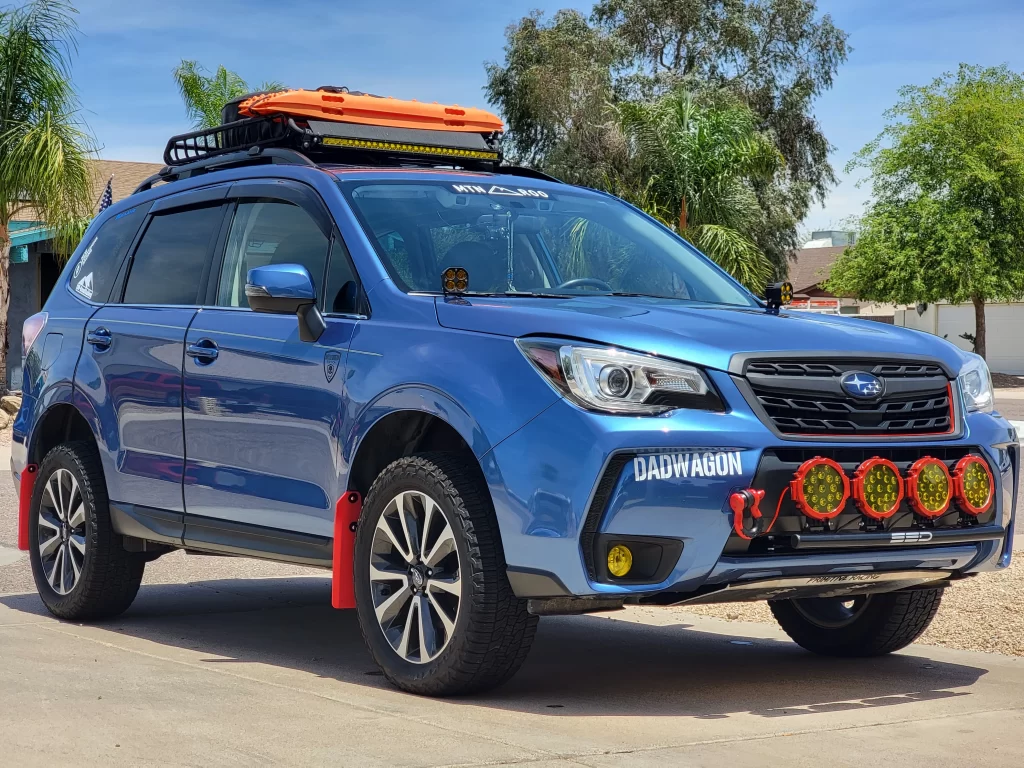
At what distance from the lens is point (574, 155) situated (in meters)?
43.0

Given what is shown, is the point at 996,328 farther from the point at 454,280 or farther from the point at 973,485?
the point at 454,280

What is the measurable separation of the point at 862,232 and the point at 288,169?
1612 inches

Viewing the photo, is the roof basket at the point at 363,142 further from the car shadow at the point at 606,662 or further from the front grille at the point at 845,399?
the front grille at the point at 845,399

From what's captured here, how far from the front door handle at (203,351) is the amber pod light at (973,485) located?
3.04m

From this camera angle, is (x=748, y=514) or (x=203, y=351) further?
(x=203, y=351)

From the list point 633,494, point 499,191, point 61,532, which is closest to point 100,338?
point 61,532

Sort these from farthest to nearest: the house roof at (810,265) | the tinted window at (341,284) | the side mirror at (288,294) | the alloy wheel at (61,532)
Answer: the house roof at (810,265) < the alloy wheel at (61,532) < the tinted window at (341,284) < the side mirror at (288,294)

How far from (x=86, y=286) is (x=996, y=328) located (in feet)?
160

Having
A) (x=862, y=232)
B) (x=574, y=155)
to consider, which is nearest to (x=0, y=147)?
(x=574, y=155)

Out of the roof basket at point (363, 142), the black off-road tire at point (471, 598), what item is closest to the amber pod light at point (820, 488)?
the black off-road tire at point (471, 598)

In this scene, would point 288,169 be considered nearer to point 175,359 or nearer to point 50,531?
point 175,359

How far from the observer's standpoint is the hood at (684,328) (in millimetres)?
4855

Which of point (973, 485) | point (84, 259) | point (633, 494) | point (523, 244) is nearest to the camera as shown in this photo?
point (633, 494)

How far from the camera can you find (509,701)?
5.26 meters
